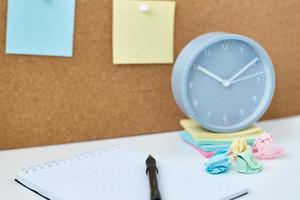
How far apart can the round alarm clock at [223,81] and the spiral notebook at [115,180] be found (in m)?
0.12

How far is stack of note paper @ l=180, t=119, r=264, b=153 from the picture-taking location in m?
0.59

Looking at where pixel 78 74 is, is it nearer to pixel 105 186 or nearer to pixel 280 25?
pixel 105 186

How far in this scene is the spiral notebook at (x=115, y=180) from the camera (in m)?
0.41

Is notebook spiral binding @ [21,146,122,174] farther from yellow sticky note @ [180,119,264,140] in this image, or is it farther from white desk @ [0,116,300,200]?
yellow sticky note @ [180,119,264,140]

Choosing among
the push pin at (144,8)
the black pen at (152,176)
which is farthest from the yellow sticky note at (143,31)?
the black pen at (152,176)

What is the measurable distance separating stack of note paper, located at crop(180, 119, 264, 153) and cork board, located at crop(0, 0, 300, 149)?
0.09m

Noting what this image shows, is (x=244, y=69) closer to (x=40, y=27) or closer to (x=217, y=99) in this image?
(x=217, y=99)

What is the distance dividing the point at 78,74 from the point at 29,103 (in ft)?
0.30

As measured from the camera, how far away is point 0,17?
0.58 meters

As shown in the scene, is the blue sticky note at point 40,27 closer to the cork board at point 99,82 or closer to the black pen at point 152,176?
the cork board at point 99,82

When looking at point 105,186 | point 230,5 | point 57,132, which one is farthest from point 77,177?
point 230,5

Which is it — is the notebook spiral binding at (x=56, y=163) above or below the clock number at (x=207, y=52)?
below

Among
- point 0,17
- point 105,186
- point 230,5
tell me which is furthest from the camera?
point 230,5

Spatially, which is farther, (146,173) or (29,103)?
(29,103)
